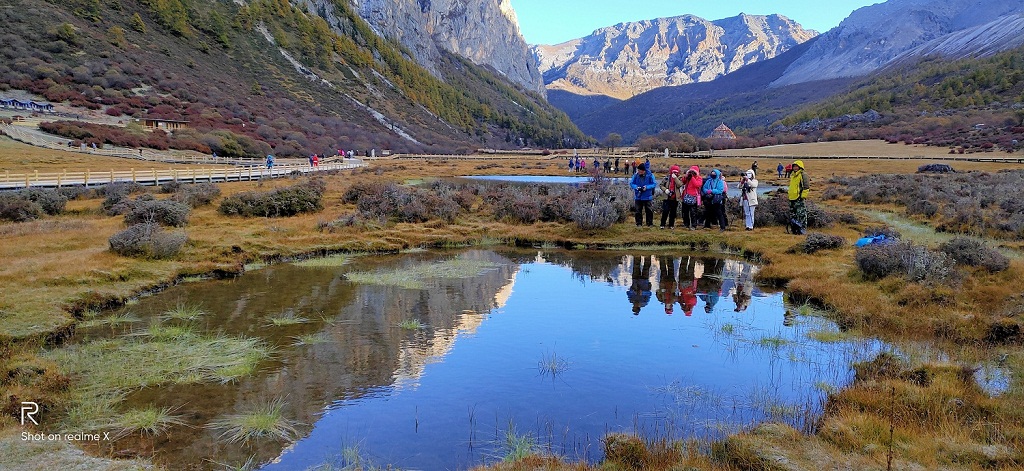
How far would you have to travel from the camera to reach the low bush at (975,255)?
12.5 metres

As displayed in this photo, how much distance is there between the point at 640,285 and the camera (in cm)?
1509

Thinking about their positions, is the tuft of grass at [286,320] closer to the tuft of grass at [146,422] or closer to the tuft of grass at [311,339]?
the tuft of grass at [311,339]

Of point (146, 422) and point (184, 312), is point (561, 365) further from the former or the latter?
point (184, 312)

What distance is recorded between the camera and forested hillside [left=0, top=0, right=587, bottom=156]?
230 ft

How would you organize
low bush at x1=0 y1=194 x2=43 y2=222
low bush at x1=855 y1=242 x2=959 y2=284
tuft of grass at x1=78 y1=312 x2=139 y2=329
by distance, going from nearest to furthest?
tuft of grass at x1=78 y1=312 x2=139 y2=329 < low bush at x1=855 y1=242 x2=959 y2=284 < low bush at x1=0 y1=194 x2=43 y2=222

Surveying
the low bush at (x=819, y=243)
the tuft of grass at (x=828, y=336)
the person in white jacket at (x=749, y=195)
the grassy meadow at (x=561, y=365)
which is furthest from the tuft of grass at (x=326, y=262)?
the low bush at (x=819, y=243)

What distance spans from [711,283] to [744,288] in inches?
31.8

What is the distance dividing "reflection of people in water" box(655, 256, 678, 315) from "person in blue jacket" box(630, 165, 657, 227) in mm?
3107

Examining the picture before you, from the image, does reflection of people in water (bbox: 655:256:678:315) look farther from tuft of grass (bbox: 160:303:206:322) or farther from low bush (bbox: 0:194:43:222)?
low bush (bbox: 0:194:43:222)

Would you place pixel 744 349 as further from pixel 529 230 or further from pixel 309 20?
pixel 309 20

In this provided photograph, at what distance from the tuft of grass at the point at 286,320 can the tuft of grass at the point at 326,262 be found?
5.08 m

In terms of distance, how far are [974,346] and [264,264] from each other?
15.2 meters

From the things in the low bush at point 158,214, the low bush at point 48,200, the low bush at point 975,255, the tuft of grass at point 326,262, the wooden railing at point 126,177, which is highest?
the wooden railing at point 126,177

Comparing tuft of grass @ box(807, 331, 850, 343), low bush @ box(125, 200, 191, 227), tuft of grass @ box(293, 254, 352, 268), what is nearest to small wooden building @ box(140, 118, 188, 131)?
low bush @ box(125, 200, 191, 227)
